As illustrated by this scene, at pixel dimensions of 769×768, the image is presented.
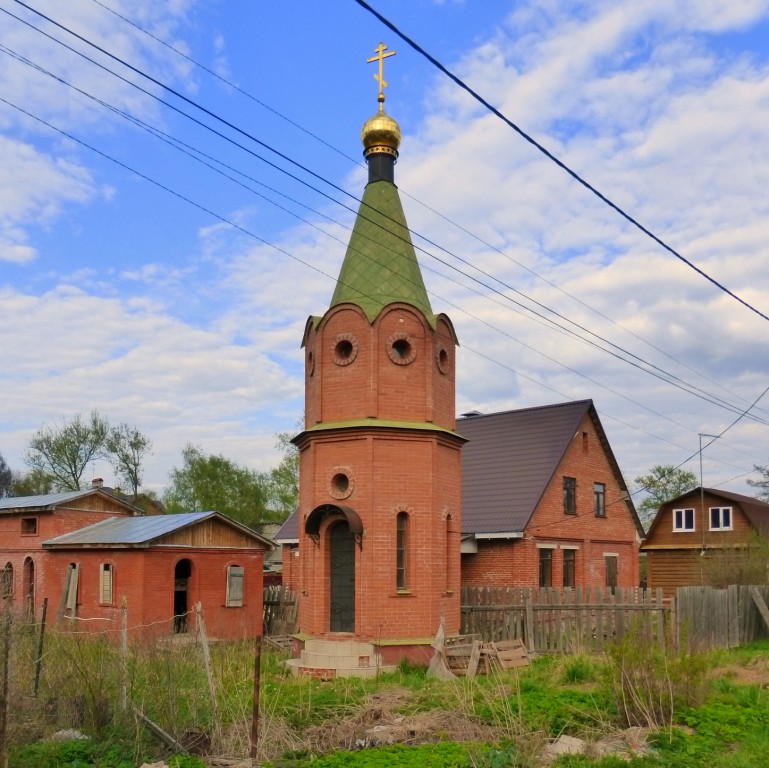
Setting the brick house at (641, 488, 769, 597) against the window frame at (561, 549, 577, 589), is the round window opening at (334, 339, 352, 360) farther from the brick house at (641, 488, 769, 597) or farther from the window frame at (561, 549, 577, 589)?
the brick house at (641, 488, 769, 597)

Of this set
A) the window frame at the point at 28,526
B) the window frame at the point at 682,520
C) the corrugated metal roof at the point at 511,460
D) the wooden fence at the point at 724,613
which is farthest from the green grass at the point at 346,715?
the window frame at the point at 682,520

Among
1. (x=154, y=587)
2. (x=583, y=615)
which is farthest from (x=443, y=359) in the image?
(x=154, y=587)

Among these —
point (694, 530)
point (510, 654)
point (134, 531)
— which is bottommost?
point (510, 654)

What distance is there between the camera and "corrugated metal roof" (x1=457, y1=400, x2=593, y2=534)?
74.6 ft

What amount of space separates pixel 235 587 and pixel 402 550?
351 inches

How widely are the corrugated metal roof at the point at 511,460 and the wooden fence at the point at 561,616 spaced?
3685mm

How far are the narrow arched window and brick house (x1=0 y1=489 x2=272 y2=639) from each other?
6.82 metres

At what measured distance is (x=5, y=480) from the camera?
224ft

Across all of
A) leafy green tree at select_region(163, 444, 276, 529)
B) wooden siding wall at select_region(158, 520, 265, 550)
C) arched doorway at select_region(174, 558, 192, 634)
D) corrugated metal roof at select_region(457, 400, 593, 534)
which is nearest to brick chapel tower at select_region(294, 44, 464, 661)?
corrugated metal roof at select_region(457, 400, 593, 534)

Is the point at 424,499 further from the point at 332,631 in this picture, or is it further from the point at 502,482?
the point at 502,482

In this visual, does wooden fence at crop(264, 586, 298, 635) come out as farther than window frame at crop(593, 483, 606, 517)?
No

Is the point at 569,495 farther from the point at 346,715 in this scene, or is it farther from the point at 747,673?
the point at 346,715

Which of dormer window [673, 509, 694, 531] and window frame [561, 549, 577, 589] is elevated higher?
dormer window [673, 509, 694, 531]

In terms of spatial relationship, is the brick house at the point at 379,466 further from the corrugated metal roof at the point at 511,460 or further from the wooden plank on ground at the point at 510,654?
the corrugated metal roof at the point at 511,460
